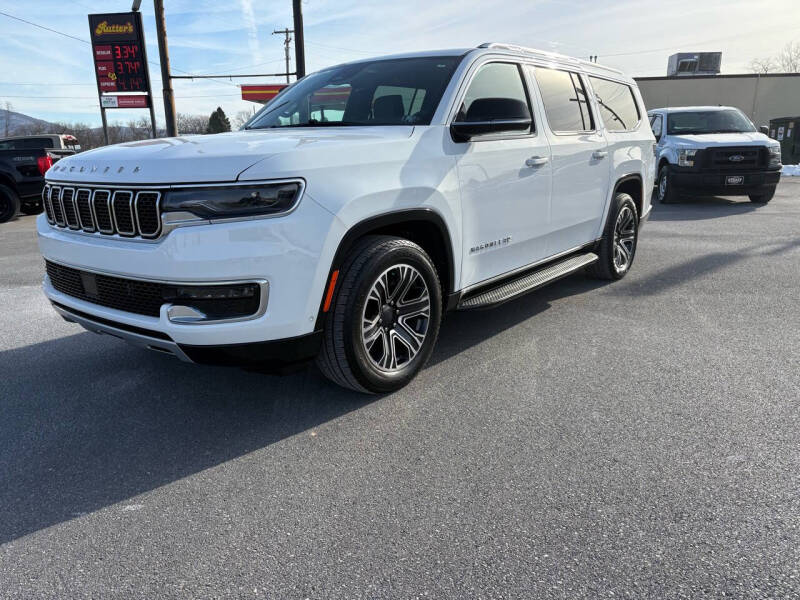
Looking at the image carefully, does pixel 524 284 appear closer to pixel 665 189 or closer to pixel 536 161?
pixel 536 161

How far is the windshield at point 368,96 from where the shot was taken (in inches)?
147

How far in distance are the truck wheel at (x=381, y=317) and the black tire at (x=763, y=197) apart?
11107 millimetres

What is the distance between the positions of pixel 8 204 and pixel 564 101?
1223 cm

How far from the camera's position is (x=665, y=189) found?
481 inches

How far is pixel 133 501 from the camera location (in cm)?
248

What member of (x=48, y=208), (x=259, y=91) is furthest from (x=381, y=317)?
(x=259, y=91)

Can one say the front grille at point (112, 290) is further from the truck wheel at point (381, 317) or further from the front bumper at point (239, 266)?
the truck wheel at point (381, 317)

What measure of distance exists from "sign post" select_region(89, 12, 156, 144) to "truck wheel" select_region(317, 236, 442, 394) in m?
24.7

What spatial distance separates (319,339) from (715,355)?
269 cm

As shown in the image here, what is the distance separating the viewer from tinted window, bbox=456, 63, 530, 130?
371 cm

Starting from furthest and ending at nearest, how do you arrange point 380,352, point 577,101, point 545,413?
point 577,101 → point 380,352 → point 545,413

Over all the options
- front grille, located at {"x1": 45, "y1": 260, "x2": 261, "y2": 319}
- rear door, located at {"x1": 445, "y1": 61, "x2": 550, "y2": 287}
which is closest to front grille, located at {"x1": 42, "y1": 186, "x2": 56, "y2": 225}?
front grille, located at {"x1": 45, "y1": 260, "x2": 261, "y2": 319}

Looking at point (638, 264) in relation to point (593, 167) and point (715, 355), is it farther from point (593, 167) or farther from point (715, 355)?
point (715, 355)

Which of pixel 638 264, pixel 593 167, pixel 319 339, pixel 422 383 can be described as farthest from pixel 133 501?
pixel 638 264
